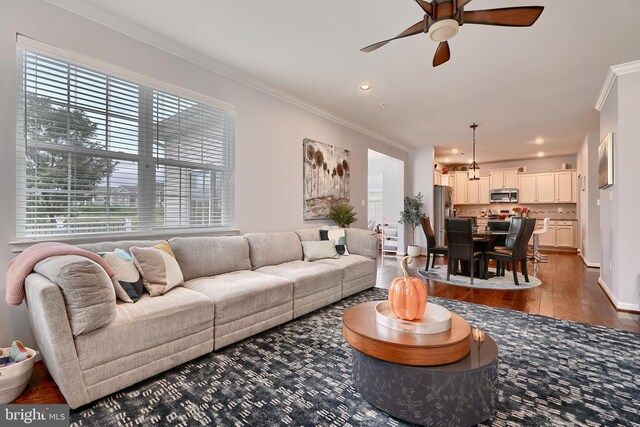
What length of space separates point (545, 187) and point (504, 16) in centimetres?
856

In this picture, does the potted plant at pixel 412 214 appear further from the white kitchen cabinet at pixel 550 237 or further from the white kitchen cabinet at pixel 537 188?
the white kitchen cabinet at pixel 550 237

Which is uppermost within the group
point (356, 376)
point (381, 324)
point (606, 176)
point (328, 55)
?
point (328, 55)

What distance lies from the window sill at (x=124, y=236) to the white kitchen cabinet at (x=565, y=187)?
29.6 ft

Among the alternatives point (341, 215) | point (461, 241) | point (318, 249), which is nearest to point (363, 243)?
point (318, 249)

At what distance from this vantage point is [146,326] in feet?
6.32

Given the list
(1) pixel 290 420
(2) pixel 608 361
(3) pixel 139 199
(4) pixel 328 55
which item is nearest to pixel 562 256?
(2) pixel 608 361

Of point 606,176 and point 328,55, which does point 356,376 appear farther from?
point 606,176

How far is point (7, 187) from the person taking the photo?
7.14 feet

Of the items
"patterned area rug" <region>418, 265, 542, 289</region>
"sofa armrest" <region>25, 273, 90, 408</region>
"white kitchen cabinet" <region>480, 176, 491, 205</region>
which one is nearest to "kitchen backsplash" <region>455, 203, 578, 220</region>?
"white kitchen cabinet" <region>480, 176, 491, 205</region>

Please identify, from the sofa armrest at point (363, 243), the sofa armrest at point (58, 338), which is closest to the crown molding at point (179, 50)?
the sofa armrest at point (363, 243)

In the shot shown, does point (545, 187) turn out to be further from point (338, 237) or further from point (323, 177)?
point (338, 237)

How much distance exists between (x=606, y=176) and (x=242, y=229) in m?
4.75

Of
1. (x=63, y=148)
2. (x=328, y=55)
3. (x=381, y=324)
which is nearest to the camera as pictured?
(x=381, y=324)

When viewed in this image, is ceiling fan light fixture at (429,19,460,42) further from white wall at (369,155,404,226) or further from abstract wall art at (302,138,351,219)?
white wall at (369,155,404,226)
